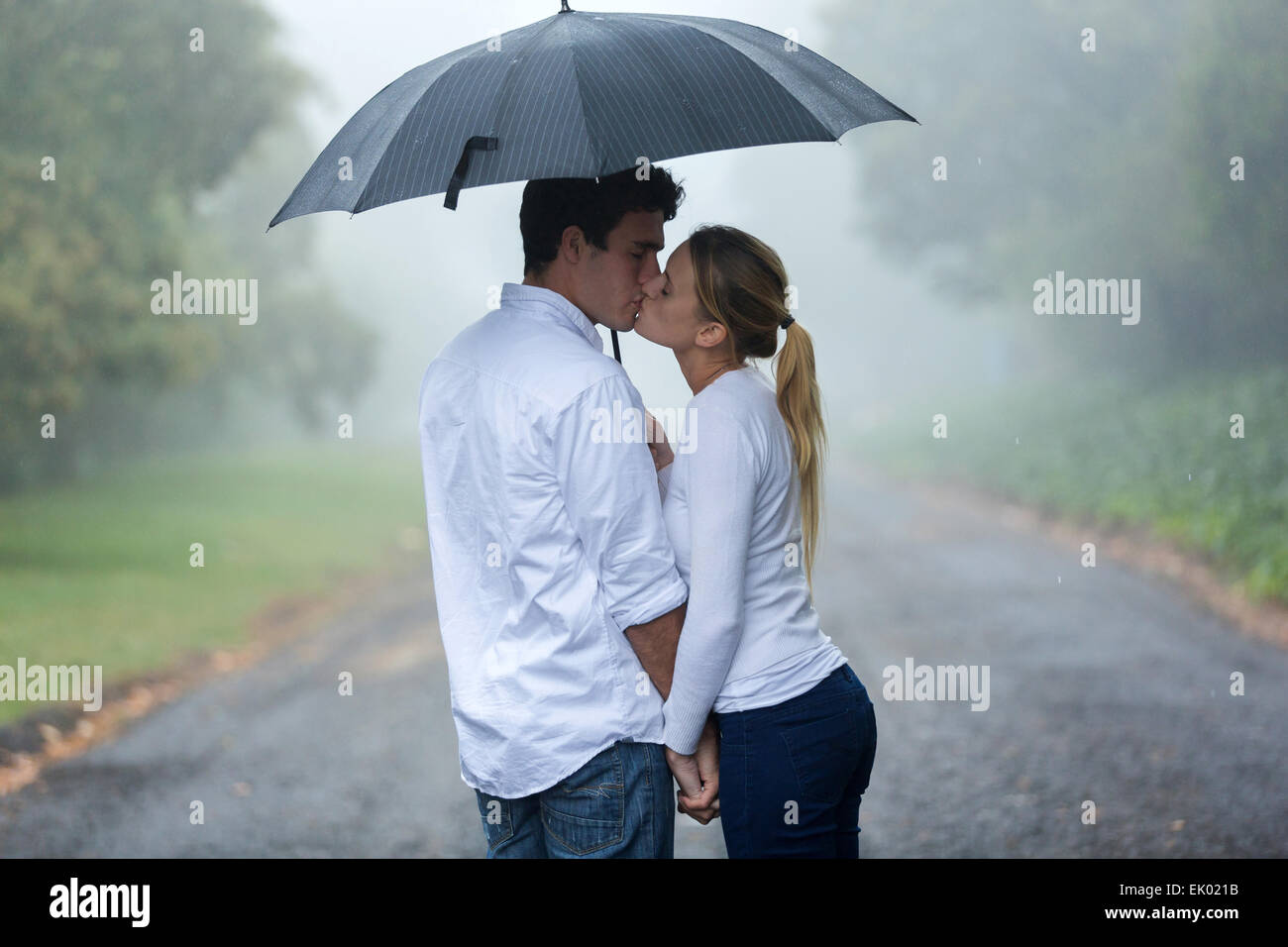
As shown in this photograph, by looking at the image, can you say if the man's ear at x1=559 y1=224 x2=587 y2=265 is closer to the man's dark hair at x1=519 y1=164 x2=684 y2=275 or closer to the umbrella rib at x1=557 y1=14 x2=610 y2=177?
the man's dark hair at x1=519 y1=164 x2=684 y2=275

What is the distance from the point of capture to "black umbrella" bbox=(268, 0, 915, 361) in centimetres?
231

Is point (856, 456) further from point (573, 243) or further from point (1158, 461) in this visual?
point (573, 243)

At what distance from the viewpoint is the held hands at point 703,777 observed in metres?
2.38

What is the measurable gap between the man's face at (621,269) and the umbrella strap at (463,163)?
275 mm

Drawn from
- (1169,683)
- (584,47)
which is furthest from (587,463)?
(1169,683)

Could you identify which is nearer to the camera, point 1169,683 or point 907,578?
point 1169,683

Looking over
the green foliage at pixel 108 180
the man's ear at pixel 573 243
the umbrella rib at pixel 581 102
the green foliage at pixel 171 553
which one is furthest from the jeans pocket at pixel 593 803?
the green foliage at pixel 108 180

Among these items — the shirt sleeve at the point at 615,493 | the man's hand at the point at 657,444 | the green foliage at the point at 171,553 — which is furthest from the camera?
the green foliage at the point at 171,553

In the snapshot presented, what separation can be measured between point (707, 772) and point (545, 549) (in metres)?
0.57

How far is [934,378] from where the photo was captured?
44219 millimetres

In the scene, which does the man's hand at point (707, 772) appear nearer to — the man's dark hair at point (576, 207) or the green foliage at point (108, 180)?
the man's dark hair at point (576, 207)

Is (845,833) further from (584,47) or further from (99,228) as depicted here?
(99,228)

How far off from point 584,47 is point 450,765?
491cm

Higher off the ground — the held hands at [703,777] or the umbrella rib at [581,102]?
the umbrella rib at [581,102]
